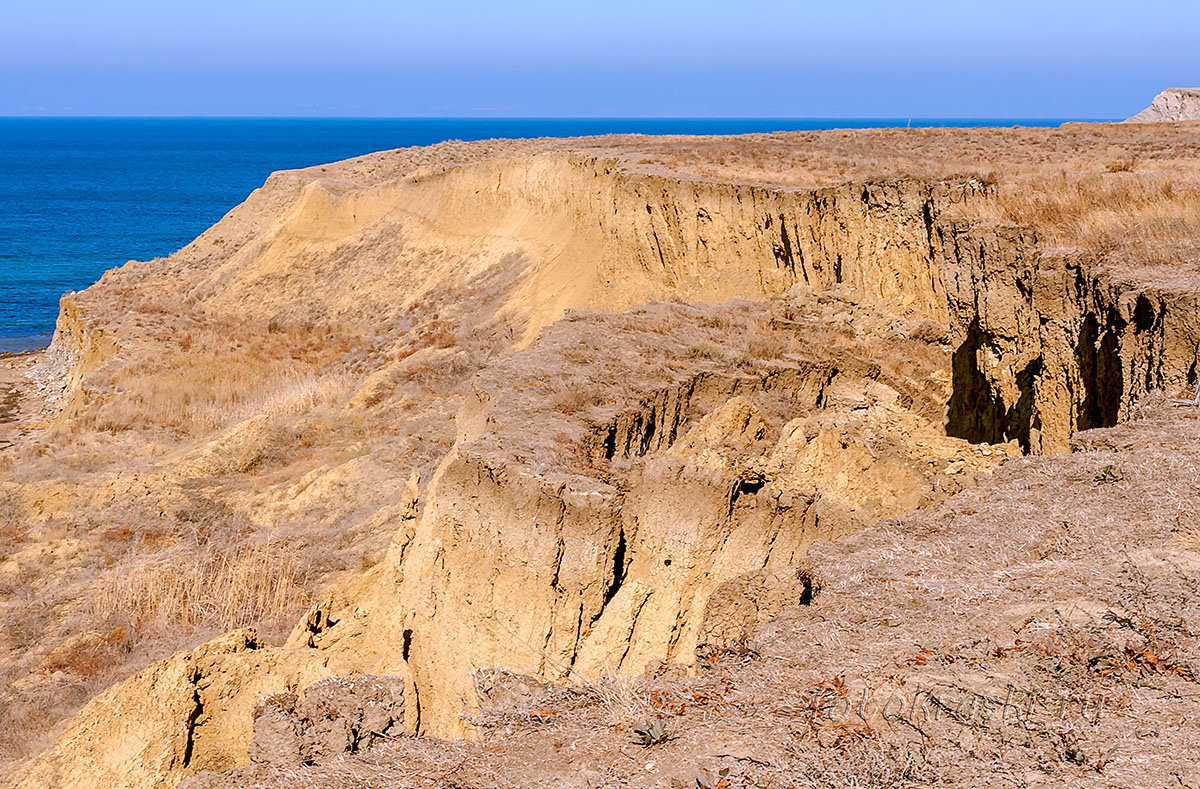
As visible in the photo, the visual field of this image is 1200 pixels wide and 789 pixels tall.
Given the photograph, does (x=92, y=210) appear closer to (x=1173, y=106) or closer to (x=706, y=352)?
(x=1173, y=106)

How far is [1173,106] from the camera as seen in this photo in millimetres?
51312

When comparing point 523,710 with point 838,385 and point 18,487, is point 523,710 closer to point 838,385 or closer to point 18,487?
point 838,385

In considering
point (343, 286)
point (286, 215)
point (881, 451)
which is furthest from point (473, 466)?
point (286, 215)

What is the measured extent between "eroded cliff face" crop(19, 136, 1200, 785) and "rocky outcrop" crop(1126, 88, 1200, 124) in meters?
39.7

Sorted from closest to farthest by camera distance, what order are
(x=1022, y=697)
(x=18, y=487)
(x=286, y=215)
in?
(x=1022, y=697) < (x=18, y=487) < (x=286, y=215)

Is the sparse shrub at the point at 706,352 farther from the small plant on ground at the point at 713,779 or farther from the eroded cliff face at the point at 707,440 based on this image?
the small plant on ground at the point at 713,779

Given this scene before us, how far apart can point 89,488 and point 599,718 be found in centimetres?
1807

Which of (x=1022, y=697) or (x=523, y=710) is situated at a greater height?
(x=1022, y=697)

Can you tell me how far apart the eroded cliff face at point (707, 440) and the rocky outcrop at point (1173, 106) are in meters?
39.7

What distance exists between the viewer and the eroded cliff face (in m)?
9.12

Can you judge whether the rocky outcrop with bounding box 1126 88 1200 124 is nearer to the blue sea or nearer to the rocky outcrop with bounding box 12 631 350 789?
the blue sea

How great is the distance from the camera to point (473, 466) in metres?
9.41

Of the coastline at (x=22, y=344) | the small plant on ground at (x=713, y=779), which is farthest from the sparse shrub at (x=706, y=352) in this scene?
the coastline at (x=22, y=344)

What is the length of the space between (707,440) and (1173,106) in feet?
171
